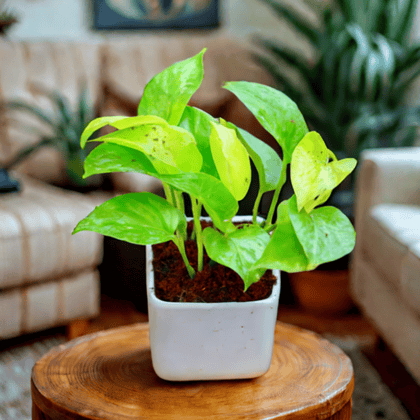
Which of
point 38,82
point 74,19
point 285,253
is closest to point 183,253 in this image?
point 285,253

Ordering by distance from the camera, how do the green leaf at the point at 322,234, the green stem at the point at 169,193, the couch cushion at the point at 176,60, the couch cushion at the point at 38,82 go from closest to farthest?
the green leaf at the point at 322,234 < the green stem at the point at 169,193 < the couch cushion at the point at 38,82 < the couch cushion at the point at 176,60

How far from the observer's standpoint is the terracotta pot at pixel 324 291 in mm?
1749

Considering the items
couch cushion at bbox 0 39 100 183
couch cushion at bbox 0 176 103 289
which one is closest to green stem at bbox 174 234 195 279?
couch cushion at bbox 0 176 103 289

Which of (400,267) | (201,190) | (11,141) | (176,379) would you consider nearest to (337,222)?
(201,190)

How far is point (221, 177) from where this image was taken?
55 centimetres

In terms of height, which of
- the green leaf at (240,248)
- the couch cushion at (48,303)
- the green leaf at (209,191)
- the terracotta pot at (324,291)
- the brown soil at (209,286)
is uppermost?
the green leaf at (209,191)

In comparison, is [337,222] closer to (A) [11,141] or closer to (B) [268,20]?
(A) [11,141]

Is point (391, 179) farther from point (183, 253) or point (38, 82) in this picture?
point (38, 82)

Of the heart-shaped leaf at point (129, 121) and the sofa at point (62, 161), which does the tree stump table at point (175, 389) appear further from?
the sofa at point (62, 161)

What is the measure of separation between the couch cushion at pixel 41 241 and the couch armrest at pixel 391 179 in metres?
0.81

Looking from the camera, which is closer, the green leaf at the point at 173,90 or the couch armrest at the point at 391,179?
the green leaf at the point at 173,90

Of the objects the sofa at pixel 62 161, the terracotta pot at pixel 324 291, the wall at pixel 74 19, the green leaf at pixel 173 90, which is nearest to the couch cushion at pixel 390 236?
the terracotta pot at pixel 324 291

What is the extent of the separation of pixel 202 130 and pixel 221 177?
0.09 meters

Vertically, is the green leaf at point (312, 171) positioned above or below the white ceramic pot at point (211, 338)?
above
